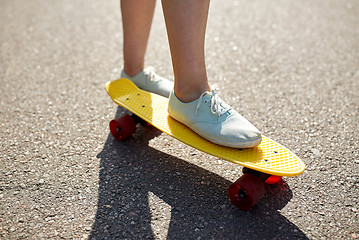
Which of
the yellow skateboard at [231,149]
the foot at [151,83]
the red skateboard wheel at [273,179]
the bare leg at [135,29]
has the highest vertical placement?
the bare leg at [135,29]

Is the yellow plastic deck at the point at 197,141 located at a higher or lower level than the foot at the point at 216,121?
lower

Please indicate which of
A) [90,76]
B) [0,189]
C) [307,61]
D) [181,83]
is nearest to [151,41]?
[90,76]

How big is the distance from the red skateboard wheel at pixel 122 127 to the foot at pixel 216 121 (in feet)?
0.90

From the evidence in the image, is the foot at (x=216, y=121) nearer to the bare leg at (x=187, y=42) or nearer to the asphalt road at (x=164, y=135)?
the bare leg at (x=187, y=42)

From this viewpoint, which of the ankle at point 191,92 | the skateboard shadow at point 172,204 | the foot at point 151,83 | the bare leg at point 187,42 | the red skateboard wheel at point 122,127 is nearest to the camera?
the skateboard shadow at point 172,204

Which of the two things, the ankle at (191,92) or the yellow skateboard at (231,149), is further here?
the ankle at (191,92)

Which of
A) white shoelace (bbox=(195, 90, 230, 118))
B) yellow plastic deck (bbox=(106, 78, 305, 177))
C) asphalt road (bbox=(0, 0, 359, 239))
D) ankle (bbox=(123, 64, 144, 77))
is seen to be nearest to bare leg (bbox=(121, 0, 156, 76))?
ankle (bbox=(123, 64, 144, 77))

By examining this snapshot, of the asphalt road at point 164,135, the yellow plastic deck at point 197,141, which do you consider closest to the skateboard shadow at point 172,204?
the asphalt road at point 164,135

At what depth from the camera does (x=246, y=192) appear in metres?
1.43

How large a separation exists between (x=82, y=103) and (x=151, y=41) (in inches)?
36.3

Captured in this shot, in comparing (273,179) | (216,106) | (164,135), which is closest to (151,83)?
(164,135)

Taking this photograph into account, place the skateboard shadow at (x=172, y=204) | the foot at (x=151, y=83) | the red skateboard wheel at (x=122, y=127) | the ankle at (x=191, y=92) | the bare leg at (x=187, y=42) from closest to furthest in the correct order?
the skateboard shadow at (x=172, y=204) < the bare leg at (x=187, y=42) < the ankle at (x=191, y=92) < the red skateboard wheel at (x=122, y=127) < the foot at (x=151, y=83)

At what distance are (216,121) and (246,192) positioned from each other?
332 millimetres

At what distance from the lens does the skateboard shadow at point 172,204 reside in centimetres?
142
